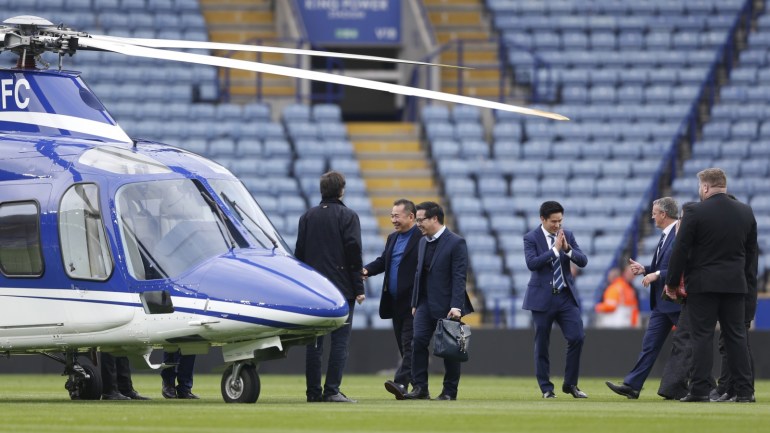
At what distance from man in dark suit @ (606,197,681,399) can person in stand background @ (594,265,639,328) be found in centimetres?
824

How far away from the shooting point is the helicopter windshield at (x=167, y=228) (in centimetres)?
1430

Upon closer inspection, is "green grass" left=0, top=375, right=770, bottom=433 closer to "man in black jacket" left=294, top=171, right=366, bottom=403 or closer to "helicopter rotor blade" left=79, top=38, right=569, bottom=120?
"man in black jacket" left=294, top=171, right=366, bottom=403

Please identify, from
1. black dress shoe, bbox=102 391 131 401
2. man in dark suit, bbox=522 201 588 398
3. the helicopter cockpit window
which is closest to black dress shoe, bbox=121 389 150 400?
black dress shoe, bbox=102 391 131 401

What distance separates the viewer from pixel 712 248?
49.7ft

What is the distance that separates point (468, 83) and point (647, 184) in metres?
4.50

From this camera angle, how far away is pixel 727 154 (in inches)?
1199

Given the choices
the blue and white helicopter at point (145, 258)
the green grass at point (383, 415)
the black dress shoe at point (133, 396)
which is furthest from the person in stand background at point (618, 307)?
the blue and white helicopter at point (145, 258)

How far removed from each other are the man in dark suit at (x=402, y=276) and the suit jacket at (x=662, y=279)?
7.71 ft

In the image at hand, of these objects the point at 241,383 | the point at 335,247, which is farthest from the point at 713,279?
the point at 241,383

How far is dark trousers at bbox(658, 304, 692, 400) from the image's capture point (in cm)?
1608

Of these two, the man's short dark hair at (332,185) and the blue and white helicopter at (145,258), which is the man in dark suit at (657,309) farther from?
the blue and white helicopter at (145,258)

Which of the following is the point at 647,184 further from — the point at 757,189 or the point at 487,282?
the point at 487,282

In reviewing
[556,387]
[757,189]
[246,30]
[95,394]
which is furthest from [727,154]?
[95,394]

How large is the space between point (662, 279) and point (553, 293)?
110 centimetres
